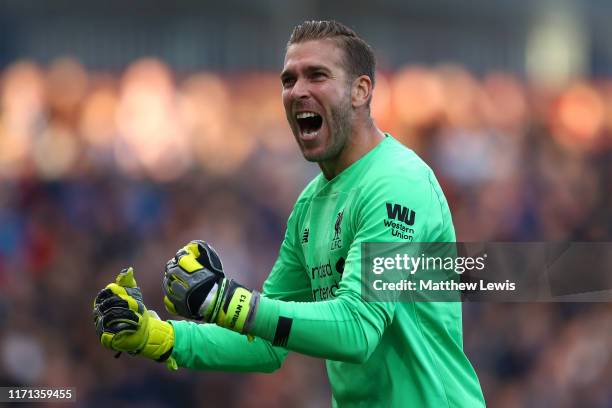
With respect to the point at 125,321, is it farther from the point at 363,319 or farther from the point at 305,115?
the point at 305,115

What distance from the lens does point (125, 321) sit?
4.52 m

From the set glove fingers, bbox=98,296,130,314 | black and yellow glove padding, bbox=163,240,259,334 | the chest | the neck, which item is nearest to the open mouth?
the neck

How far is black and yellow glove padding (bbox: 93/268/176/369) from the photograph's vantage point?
451 centimetres

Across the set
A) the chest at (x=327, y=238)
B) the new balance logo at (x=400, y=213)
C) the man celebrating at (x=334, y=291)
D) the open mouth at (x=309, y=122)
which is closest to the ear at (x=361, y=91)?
the man celebrating at (x=334, y=291)

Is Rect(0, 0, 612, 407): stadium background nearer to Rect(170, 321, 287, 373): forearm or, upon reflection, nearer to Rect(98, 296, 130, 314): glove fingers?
Rect(170, 321, 287, 373): forearm

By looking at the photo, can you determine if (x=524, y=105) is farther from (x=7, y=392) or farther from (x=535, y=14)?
(x=7, y=392)

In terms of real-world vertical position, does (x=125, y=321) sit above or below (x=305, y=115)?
below

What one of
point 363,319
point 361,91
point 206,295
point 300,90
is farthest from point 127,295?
point 361,91

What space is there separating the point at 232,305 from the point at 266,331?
0.17 meters

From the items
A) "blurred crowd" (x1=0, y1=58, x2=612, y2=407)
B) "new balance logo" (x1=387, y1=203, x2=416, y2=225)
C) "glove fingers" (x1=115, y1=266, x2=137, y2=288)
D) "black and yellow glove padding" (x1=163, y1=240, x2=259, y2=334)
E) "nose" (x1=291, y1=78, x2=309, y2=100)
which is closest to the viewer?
"black and yellow glove padding" (x1=163, y1=240, x2=259, y2=334)

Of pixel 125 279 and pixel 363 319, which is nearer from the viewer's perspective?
pixel 363 319

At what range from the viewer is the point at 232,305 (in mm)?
4141

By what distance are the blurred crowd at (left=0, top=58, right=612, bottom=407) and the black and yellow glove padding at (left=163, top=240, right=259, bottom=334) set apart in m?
5.70

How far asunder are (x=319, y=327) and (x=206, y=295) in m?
0.45
